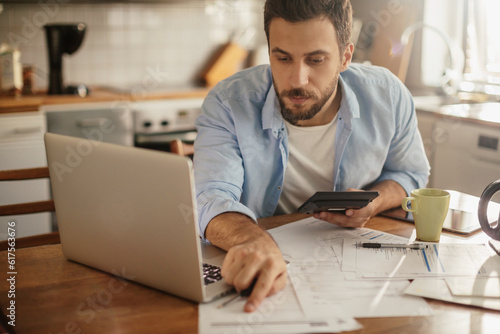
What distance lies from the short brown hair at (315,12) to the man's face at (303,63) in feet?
0.05

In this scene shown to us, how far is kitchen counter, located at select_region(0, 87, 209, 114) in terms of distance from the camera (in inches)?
113

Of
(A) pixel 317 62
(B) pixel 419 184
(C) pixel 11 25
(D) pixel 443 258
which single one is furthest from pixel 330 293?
(C) pixel 11 25

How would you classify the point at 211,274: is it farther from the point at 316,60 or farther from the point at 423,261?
the point at 316,60

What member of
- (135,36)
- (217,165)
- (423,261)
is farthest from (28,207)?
(135,36)

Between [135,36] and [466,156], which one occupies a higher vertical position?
[135,36]

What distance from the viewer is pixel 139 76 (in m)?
3.81

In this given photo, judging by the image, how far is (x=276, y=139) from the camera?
63.1 inches

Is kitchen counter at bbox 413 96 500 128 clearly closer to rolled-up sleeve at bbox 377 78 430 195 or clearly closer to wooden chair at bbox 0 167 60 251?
rolled-up sleeve at bbox 377 78 430 195

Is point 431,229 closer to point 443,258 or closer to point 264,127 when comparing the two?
point 443,258

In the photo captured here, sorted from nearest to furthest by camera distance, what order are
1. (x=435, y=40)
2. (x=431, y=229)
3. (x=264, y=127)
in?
(x=431, y=229) < (x=264, y=127) < (x=435, y=40)

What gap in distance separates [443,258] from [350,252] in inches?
7.6

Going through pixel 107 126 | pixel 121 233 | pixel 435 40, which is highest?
pixel 435 40

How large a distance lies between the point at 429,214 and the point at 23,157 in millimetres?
2295

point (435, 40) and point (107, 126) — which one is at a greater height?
point (435, 40)
